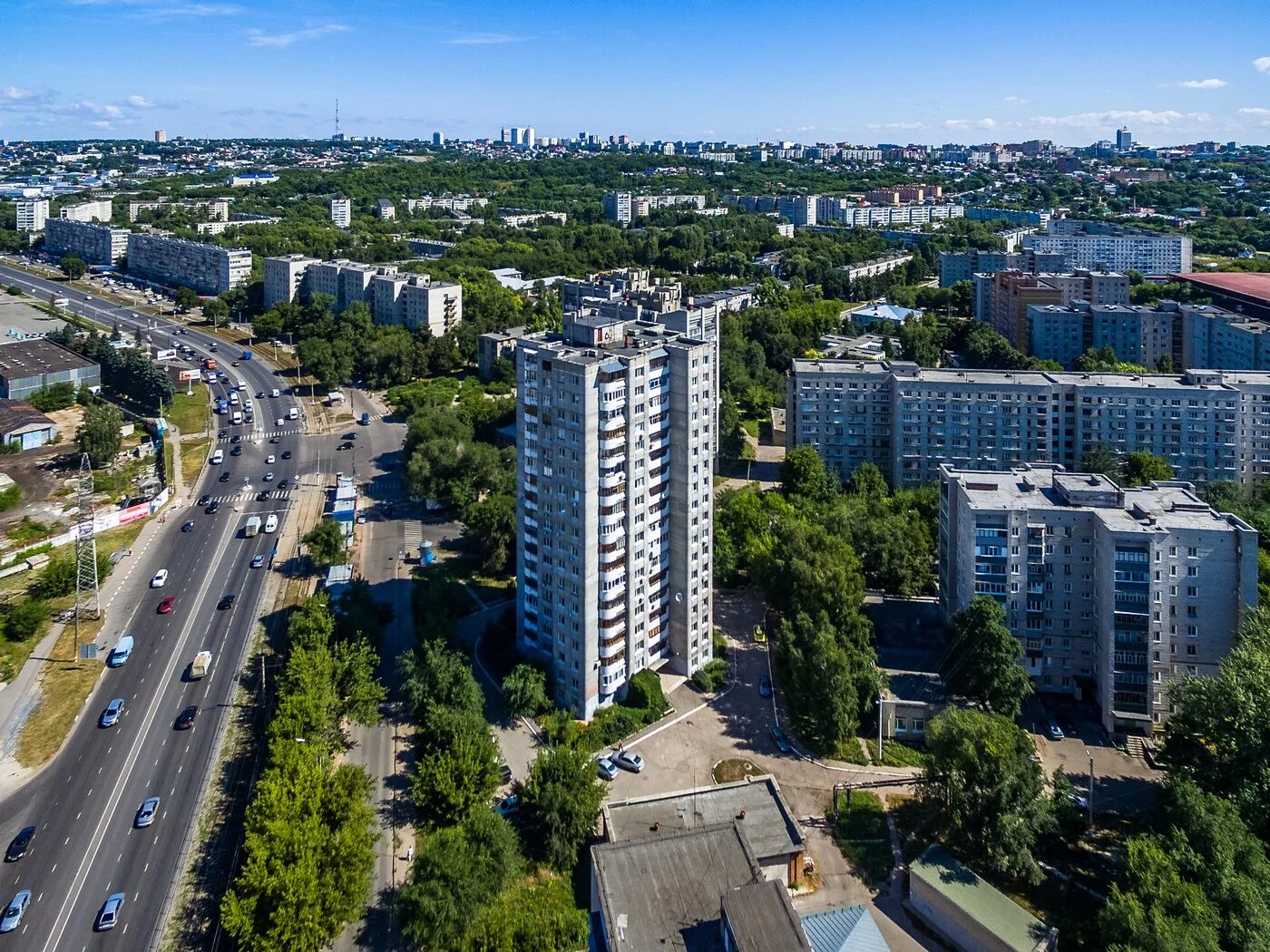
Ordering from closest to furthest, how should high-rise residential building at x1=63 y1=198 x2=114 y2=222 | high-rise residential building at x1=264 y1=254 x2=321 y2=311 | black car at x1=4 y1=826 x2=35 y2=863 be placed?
black car at x1=4 y1=826 x2=35 y2=863
high-rise residential building at x1=264 y1=254 x2=321 y2=311
high-rise residential building at x1=63 y1=198 x2=114 y2=222

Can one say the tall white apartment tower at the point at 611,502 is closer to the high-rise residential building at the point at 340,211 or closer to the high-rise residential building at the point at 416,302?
the high-rise residential building at the point at 416,302

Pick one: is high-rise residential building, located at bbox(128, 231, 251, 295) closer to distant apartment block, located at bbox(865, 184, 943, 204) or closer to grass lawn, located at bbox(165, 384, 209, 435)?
grass lawn, located at bbox(165, 384, 209, 435)

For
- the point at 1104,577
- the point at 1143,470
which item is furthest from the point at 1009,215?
the point at 1104,577

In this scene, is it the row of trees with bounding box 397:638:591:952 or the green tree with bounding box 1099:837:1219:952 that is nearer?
the green tree with bounding box 1099:837:1219:952

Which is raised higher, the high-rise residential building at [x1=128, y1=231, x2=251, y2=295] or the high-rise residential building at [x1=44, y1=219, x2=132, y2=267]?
the high-rise residential building at [x1=44, y1=219, x2=132, y2=267]

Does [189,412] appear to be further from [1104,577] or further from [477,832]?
[1104,577]

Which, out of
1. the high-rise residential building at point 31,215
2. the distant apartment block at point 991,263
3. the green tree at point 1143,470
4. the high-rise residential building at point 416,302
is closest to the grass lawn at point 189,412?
the high-rise residential building at point 416,302

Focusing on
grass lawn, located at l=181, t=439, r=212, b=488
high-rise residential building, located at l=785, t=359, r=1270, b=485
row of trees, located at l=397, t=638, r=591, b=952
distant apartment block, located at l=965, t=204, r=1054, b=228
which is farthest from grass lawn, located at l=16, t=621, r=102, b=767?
distant apartment block, located at l=965, t=204, r=1054, b=228
